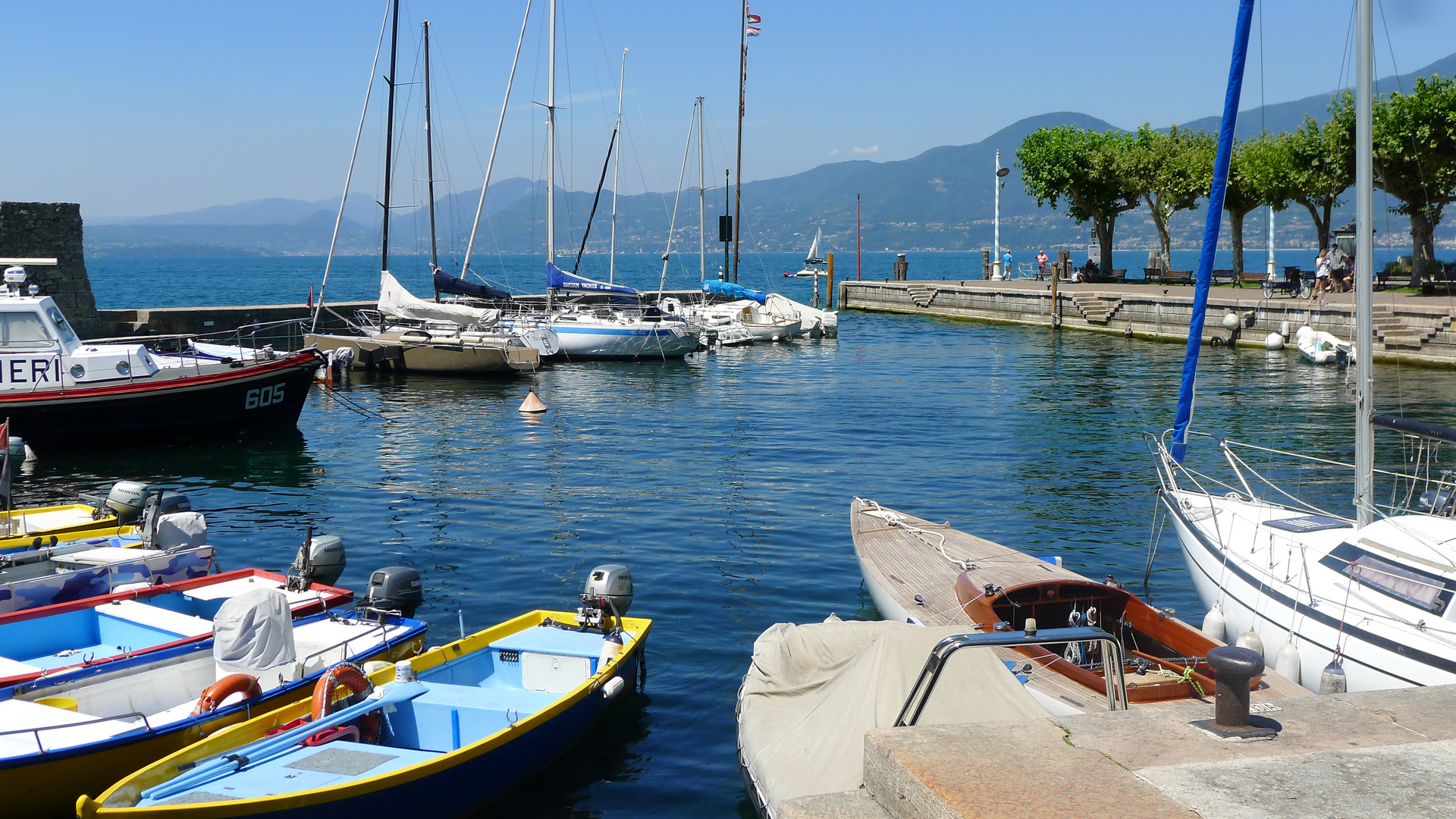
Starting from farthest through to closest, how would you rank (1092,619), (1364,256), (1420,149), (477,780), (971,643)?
(1420,149)
(1364,256)
(1092,619)
(477,780)
(971,643)

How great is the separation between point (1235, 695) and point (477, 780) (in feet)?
18.0

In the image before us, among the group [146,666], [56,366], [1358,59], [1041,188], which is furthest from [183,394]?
[1041,188]

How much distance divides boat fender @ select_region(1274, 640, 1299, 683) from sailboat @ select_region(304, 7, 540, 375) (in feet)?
92.4

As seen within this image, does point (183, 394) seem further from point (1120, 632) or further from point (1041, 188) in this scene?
point (1041, 188)

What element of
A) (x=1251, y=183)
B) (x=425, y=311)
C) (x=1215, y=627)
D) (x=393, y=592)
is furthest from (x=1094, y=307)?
(x=393, y=592)

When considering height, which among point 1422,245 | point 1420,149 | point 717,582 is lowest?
point 717,582

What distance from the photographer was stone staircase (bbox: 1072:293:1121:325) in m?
47.6

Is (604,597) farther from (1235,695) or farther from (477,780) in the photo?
(1235,695)

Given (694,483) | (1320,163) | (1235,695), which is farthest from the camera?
(1320,163)

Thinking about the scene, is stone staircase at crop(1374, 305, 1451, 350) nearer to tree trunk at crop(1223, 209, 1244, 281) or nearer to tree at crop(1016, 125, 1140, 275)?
tree trunk at crop(1223, 209, 1244, 281)

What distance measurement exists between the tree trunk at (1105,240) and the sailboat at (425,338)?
35.7 m

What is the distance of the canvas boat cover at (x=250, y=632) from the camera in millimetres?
9023

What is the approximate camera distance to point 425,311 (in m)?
37.8

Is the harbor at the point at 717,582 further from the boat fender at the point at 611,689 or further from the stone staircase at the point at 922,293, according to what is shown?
the stone staircase at the point at 922,293
